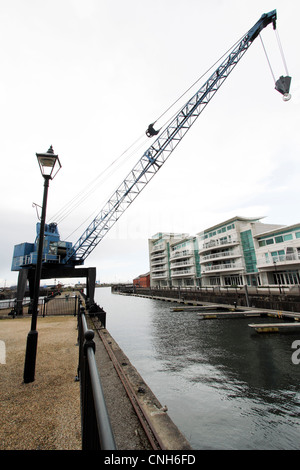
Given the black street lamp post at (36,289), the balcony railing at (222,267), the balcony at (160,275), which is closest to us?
the black street lamp post at (36,289)

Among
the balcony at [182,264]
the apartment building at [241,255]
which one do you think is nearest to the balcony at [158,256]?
the balcony at [182,264]

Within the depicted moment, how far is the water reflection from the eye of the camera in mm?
6840

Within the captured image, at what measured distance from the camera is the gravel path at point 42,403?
10.4ft

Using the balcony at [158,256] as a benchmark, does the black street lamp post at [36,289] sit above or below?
below

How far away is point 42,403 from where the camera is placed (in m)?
4.11

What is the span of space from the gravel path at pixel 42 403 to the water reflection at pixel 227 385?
14.8 feet

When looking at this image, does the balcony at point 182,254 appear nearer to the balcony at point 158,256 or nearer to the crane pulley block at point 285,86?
the balcony at point 158,256

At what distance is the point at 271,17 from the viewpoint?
22797mm

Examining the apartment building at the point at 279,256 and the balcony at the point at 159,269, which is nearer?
the apartment building at the point at 279,256

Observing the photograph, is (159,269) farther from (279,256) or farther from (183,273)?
(279,256)

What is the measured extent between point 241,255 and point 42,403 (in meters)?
41.2

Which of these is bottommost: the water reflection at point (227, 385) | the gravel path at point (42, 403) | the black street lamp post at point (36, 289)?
the water reflection at point (227, 385)

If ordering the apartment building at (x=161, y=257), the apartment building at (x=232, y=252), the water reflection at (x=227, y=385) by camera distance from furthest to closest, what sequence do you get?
the apartment building at (x=161, y=257) < the apartment building at (x=232, y=252) < the water reflection at (x=227, y=385)

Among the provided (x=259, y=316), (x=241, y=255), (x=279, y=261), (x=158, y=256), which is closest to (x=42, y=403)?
(x=259, y=316)
